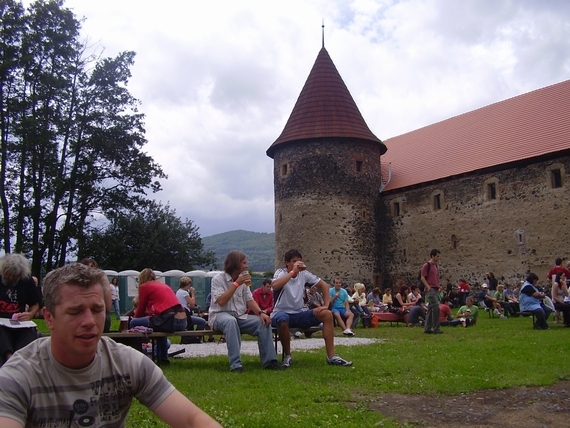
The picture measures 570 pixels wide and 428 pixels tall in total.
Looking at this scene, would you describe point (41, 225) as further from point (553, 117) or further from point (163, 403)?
point (163, 403)

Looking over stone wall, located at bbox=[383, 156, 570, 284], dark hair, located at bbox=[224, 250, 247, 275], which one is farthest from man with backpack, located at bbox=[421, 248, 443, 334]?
stone wall, located at bbox=[383, 156, 570, 284]

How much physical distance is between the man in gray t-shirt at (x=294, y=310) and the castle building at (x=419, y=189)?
64.7 ft

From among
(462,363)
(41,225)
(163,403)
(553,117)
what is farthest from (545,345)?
(41,225)

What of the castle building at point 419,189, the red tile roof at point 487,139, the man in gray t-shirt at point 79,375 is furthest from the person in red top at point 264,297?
the red tile roof at point 487,139

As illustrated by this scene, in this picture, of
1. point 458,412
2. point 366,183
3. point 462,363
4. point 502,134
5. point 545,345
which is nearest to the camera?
point 458,412

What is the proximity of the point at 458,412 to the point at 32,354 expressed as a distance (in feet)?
11.8

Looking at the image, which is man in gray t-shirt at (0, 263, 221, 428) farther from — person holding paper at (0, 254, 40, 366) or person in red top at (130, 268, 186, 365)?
person in red top at (130, 268, 186, 365)

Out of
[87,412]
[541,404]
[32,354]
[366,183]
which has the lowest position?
[541,404]

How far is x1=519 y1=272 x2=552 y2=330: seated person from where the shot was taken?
494 inches

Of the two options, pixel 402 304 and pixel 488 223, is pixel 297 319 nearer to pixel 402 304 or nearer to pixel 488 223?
pixel 402 304

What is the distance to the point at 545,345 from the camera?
9.05 meters

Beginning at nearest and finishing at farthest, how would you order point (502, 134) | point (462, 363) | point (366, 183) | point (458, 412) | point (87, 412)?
point (87, 412) → point (458, 412) → point (462, 363) → point (502, 134) → point (366, 183)

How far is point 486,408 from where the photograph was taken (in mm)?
4949

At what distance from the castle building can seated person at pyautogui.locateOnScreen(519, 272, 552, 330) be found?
12412 mm
